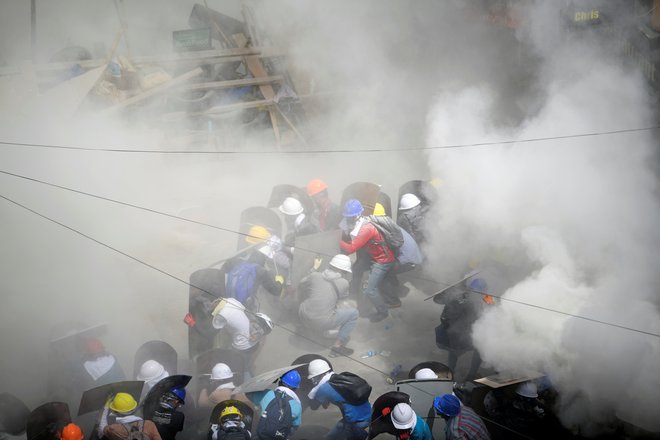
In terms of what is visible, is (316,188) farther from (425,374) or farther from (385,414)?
(385,414)

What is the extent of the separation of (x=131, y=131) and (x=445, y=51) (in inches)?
226

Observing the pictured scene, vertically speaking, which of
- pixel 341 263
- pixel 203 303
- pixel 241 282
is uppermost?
pixel 341 263

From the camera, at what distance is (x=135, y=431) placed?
3.74m

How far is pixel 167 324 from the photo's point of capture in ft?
20.5

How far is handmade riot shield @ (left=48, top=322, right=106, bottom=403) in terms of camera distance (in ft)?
15.8

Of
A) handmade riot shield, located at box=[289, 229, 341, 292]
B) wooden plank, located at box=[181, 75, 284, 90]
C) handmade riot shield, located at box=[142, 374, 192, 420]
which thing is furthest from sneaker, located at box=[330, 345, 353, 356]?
wooden plank, located at box=[181, 75, 284, 90]

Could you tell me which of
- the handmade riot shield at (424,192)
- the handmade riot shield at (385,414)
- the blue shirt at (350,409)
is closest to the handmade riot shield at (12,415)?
the blue shirt at (350,409)

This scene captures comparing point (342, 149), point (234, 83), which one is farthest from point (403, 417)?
point (234, 83)

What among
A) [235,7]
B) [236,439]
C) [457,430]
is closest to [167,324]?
[236,439]

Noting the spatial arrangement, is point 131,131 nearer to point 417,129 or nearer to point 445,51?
point 417,129

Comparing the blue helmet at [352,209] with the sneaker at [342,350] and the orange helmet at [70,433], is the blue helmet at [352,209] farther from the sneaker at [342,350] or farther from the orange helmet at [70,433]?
the orange helmet at [70,433]

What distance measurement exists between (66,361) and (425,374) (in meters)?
3.41

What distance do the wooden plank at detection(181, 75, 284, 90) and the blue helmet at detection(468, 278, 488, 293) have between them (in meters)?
5.77

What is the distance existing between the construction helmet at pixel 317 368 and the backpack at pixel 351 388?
294 mm
